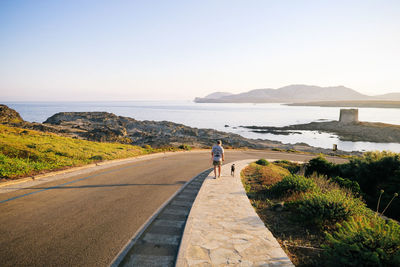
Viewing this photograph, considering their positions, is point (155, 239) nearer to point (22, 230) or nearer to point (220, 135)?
point (22, 230)

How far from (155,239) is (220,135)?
56.5 m

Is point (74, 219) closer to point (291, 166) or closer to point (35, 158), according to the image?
point (35, 158)

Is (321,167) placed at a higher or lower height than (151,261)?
lower

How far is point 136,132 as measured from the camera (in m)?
56.8

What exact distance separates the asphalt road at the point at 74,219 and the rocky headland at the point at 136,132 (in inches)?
1203

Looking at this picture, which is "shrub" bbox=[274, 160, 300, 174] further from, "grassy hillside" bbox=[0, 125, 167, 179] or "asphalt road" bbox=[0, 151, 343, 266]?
"grassy hillside" bbox=[0, 125, 167, 179]

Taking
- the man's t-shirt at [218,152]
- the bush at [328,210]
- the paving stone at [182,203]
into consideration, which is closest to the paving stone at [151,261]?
the paving stone at [182,203]

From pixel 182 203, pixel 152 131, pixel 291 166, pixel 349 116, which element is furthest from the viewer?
pixel 349 116

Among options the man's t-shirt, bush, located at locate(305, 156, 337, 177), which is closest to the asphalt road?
the man's t-shirt

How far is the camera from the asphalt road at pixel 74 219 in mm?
4663

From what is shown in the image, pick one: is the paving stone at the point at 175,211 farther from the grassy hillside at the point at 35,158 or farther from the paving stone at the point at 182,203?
the grassy hillside at the point at 35,158

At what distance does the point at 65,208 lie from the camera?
23.6ft

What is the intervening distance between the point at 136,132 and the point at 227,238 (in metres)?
54.4

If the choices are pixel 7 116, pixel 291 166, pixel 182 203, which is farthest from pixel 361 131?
pixel 7 116
